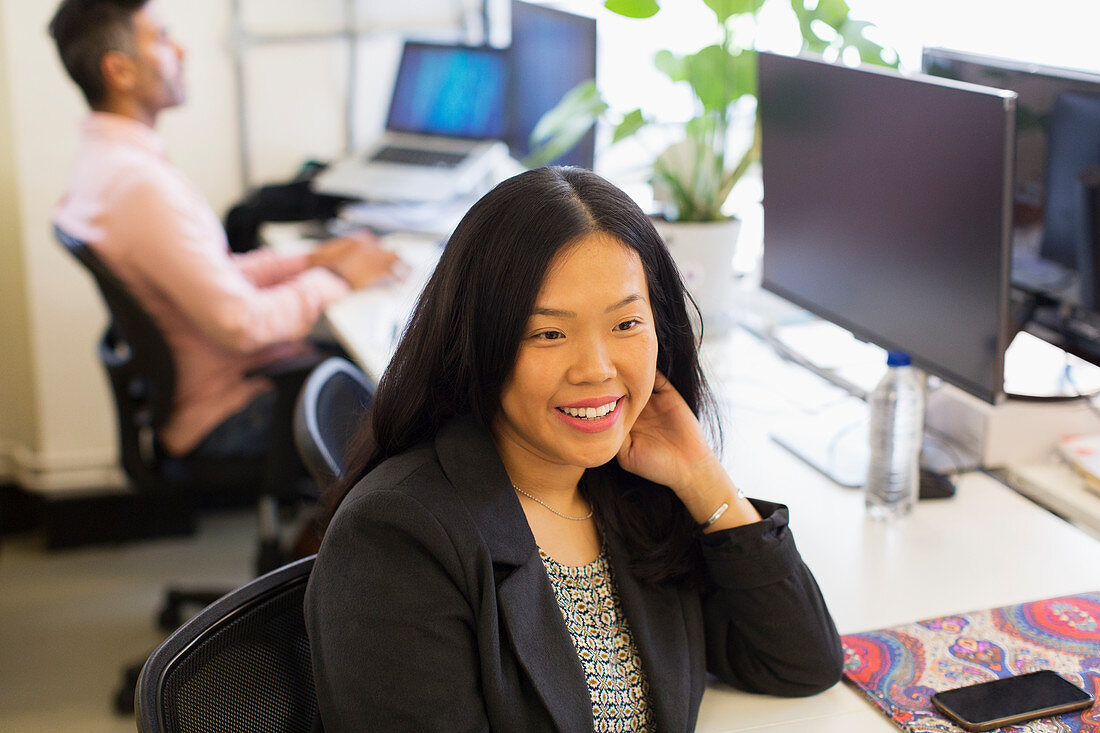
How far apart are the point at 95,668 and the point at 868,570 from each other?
69.8 inches

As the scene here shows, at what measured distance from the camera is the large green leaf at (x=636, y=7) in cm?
200

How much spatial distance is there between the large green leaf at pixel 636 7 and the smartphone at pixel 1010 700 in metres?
1.33

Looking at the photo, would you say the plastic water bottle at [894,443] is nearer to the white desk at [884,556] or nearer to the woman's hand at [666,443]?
the white desk at [884,556]

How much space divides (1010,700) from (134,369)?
1739 mm

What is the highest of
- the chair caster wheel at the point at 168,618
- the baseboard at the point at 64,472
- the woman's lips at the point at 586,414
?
the woman's lips at the point at 586,414

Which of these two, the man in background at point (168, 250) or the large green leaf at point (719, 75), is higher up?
the large green leaf at point (719, 75)

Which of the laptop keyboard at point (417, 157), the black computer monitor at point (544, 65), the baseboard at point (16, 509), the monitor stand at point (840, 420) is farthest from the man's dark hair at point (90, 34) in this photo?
the monitor stand at point (840, 420)

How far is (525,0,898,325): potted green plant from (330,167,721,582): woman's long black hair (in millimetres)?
973

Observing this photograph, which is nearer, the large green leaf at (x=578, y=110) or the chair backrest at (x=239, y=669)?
the chair backrest at (x=239, y=669)

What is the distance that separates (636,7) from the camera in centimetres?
200

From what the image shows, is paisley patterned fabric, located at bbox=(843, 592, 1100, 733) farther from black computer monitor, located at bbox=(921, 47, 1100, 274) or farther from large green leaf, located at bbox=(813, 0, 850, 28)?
large green leaf, located at bbox=(813, 0, 850, 28)

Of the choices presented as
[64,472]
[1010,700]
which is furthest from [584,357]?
[64,472]

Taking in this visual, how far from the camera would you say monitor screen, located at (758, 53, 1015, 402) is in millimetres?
1379

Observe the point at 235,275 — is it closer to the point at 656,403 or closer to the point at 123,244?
the point at 123,244
